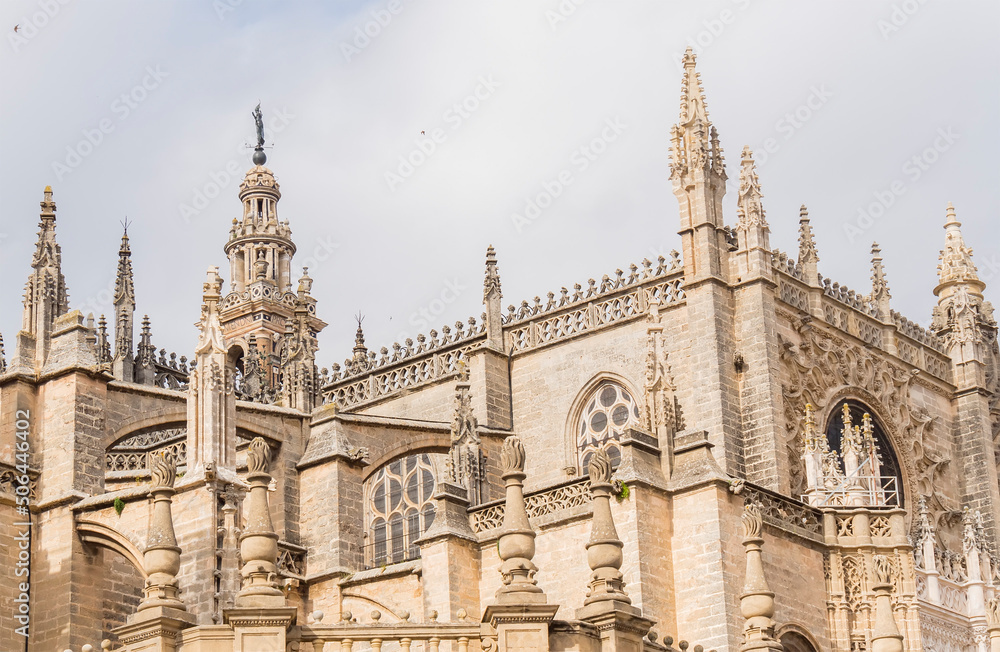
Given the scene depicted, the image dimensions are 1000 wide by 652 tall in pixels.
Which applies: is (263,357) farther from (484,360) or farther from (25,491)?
(25,491)

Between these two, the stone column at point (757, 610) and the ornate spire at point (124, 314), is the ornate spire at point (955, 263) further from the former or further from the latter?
the stone column at point (757, 610)

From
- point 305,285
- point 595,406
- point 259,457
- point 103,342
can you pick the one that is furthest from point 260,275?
point 259,457

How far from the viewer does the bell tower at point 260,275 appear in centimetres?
5312

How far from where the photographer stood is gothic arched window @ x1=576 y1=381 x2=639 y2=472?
1561 inches

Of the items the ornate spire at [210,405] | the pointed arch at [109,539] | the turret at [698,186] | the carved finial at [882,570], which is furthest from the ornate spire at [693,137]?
the pointed arch at [109,539]

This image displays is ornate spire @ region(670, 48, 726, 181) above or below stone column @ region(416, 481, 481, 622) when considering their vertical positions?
above

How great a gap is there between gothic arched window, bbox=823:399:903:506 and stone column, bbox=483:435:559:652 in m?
17.3

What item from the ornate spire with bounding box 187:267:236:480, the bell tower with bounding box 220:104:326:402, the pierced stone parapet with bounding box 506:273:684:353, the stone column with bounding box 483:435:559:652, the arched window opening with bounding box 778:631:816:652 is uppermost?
the bell tower with bounding box 220:104:326:402

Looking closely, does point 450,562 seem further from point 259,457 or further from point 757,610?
point 259,457

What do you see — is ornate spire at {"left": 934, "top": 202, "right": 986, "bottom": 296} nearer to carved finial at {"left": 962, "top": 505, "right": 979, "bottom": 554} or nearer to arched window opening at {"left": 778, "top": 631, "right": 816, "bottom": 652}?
carved finial at {"left": 962, "top": 505, "right": 979, "bottom": 554}

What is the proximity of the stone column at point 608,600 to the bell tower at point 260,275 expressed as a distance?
31792 millimetres

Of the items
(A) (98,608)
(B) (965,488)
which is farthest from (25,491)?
(B) (965,488)

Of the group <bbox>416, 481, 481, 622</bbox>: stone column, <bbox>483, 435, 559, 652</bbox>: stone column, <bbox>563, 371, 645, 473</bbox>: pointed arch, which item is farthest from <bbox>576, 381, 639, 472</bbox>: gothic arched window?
<bbox>483, 435, 559, 652</bbox>: stone column

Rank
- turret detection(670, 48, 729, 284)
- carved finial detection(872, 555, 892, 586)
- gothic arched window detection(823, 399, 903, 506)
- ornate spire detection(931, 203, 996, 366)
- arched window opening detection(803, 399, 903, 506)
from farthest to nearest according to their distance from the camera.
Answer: ornate spire detection(931, 203, 996, 366) < turret detection(670, 48, 729, 284) < gothic arched window detection(823, 399, 903, 506) < arched window opening detection(803, 399, 903, 506) < carved finial detection(872, 555, 892, 586)
